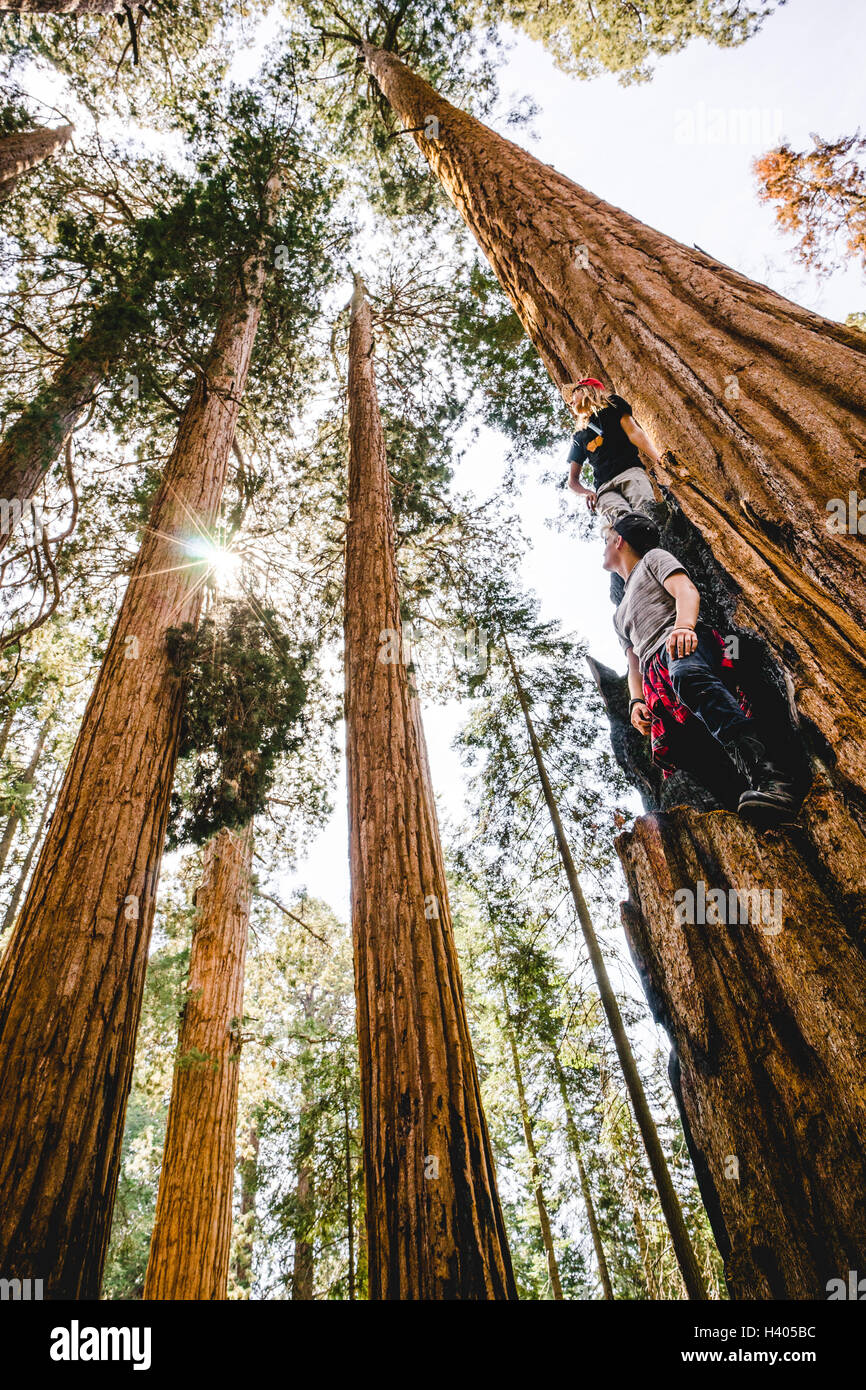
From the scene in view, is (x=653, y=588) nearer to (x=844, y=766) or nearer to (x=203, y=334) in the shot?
(x=844, y=766)

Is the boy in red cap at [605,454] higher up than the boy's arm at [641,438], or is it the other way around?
the boy in red cap at [605,454]

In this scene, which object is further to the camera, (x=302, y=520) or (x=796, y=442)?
(x=302, y=520)

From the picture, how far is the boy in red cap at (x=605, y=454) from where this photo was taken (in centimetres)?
235

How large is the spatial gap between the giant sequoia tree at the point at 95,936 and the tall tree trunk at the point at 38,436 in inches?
46.3

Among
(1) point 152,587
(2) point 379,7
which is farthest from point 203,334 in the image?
(2) point 379,7

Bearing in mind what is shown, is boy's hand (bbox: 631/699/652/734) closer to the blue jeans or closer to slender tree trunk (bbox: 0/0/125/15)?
the blue jeans

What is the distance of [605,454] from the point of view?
2756 millimetres

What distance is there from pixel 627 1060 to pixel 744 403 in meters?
7.53

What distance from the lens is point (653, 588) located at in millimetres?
2459

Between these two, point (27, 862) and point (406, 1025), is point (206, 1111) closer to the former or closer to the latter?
point (406, 1025)

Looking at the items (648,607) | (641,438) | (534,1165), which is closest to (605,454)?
(648,607)

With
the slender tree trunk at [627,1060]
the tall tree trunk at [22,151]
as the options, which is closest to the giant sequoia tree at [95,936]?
the slender tree trunk at [627,1060]

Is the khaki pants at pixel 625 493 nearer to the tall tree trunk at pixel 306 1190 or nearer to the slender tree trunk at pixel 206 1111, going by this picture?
the slender tree trunk at pixel 206 1111

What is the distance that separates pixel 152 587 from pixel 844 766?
503 centimetres
